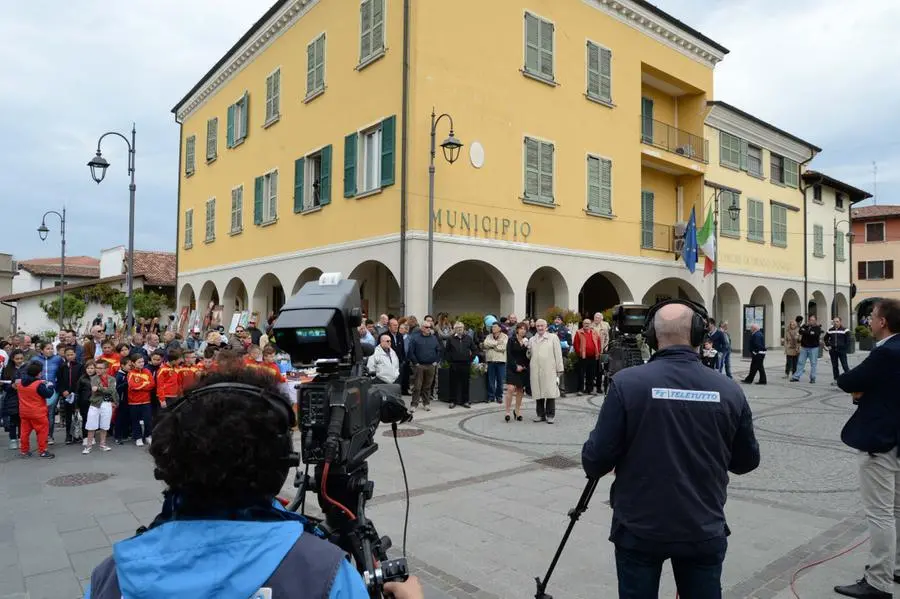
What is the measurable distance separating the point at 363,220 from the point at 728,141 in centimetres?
1740

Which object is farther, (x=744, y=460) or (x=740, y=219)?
(x=740, y=219)

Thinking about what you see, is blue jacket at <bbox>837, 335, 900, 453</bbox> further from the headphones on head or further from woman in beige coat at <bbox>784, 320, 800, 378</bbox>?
woman in beige coat at <bbox>784, 320, 800, 378</bbox>

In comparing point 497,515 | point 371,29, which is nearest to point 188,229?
point 371,29

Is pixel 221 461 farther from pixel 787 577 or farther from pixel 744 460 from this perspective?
pixel 787 577

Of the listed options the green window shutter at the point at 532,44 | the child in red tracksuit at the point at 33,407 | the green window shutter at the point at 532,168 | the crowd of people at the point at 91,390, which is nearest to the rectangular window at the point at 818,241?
the green window shutter at the point at 532,168

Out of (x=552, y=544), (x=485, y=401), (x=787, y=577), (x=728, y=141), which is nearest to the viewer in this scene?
(x=787, y=577)

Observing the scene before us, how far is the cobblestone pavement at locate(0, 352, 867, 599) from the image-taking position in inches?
175

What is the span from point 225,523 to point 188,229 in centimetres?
2948

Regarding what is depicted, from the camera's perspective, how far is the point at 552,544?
16.6ft

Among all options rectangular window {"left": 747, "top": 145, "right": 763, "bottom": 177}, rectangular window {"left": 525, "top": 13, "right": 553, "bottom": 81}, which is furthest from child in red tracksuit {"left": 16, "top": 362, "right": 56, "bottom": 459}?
rectangular window {"left": 747, "top": 145, "right": 763, "bottom": 177}

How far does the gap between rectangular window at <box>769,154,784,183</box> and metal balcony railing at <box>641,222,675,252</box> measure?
32.3ft

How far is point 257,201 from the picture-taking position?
71.4 feet

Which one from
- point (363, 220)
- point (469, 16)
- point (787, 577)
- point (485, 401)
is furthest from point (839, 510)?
point (469, 16)

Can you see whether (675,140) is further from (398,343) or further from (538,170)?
(398,343)
